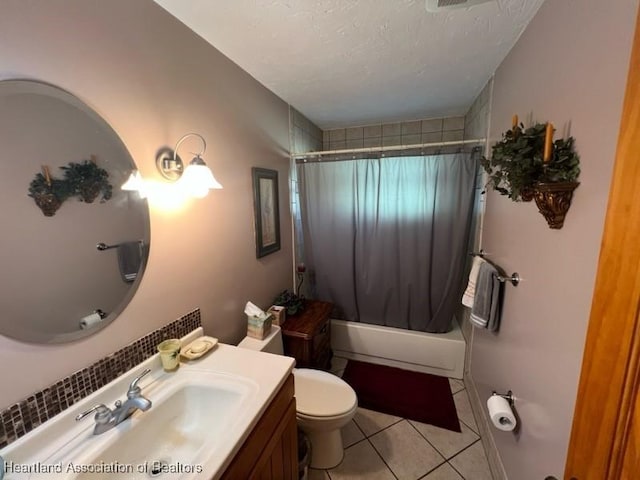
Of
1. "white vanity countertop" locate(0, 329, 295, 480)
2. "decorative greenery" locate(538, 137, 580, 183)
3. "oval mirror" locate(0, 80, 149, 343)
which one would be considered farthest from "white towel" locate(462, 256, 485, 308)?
"oval mirror" locate(0, 80, 149, 343)

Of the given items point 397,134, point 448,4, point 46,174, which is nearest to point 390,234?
point 397,134

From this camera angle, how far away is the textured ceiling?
1.18m

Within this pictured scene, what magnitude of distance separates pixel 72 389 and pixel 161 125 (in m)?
1.07

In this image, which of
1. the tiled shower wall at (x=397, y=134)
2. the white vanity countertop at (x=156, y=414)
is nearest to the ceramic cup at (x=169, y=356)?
the white vanity countertop at (x=156, y=414)

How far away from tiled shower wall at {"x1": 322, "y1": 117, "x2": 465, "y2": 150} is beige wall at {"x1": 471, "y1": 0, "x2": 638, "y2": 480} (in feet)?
4.15

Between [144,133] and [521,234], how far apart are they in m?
1.76

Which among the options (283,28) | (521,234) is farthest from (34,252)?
(521,234)

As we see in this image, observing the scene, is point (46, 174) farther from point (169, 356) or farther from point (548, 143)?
point (548, 143)

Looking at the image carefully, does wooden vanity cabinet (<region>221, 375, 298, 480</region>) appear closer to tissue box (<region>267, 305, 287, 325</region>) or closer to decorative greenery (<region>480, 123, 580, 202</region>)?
tissue box (<region>267, 305, 287, 325</region>)

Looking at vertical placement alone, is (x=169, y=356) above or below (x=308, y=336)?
above

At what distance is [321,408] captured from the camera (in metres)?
1.46

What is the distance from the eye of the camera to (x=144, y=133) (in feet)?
3.65

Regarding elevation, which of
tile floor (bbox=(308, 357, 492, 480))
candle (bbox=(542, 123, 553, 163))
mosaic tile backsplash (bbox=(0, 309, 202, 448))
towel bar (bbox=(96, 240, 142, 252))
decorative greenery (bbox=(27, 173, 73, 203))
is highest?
candle (bbox=(542, 123, 553, 163))

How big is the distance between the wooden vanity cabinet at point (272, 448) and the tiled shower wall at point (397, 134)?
260 cm
